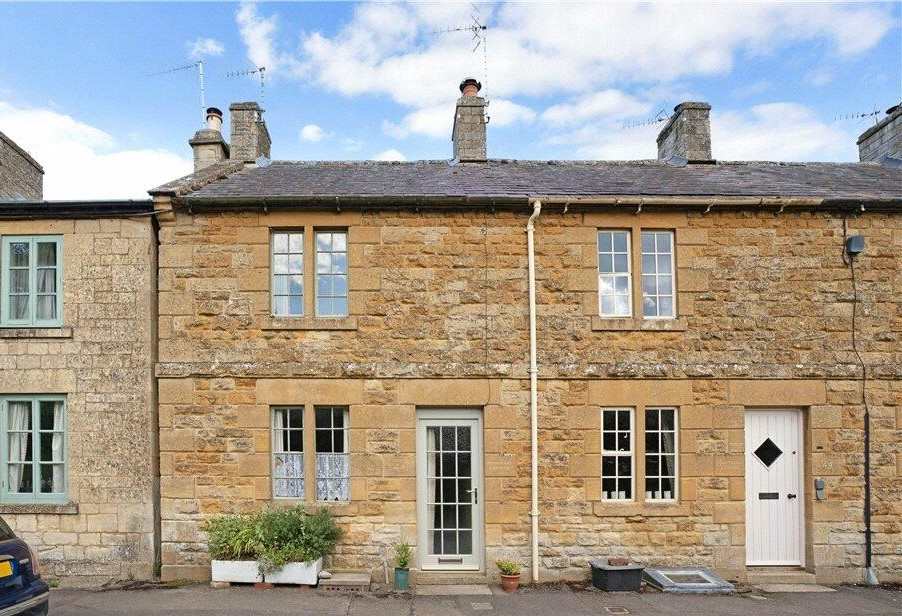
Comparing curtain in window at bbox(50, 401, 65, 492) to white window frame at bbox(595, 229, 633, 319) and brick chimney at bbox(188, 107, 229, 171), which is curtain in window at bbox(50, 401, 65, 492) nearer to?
brick chimney at bbox(188, 107, 229, 171)

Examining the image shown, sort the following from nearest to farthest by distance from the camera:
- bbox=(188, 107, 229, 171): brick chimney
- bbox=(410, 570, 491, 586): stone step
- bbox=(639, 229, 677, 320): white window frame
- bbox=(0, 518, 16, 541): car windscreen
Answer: bbox=(0, 518, 16, 541): car windscreen < bbox=(410, 570, 491, 586): stone step < bbox=(639, 229, 677, 320): white window frame < bbox=(188, 107, 229, 171): brick chimney

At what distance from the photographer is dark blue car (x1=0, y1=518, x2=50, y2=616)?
18.8ft

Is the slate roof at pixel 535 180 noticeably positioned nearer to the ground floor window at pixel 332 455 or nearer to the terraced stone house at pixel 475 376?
the terraced stone house at pixel 475 376

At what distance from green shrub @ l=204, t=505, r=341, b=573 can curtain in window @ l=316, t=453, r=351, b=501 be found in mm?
436

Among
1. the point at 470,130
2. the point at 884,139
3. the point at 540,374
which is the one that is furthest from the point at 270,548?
the point at 884,139

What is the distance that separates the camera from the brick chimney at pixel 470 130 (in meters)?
11.2

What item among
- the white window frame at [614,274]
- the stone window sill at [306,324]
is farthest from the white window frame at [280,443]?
the white window frame at [614,274]

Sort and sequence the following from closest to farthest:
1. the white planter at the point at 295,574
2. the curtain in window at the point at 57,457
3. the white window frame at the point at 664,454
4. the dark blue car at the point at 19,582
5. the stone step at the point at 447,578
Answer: the dark blue car at the point at 19,582 < the white planter at the point at 295,574 < the stone step at the point at 447,578 < the curtain in window at the point at 57,457 < the white window frame at the point at 664,454

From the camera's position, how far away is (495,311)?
28.9 ft

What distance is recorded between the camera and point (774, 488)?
8.93m

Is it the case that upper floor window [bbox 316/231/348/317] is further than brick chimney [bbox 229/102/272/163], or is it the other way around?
brick chimney [bbox 229/102/272/163]

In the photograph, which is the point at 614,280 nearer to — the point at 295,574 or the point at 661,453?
the point at 661,453

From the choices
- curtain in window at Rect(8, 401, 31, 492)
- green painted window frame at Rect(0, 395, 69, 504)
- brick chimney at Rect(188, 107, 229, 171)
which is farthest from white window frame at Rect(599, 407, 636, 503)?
curtain in window at Rect(8, 401, 31, 492)

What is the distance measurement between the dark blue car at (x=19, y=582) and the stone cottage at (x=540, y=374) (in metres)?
2.37
